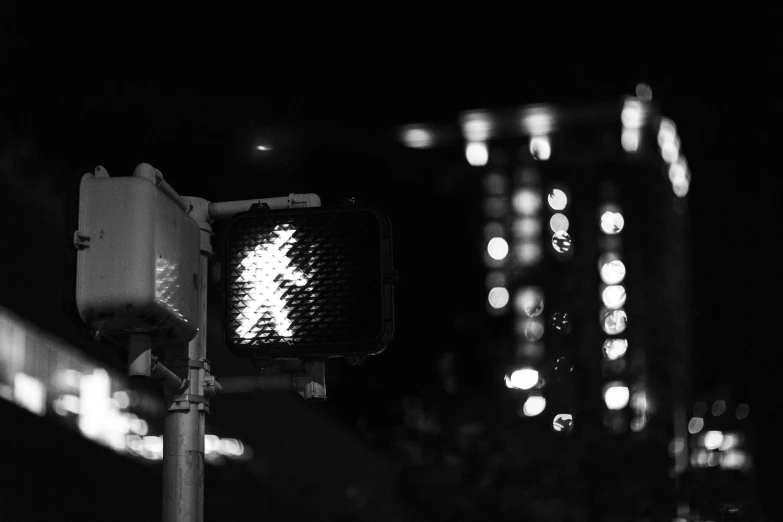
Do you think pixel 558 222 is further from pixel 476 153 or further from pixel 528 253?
pixel 476 153

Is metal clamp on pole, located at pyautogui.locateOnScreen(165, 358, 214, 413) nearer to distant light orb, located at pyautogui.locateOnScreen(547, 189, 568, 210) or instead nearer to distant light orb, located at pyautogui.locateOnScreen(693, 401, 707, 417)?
distant light orb, located at pyautogui.locateOnScreen(693, 401, 707, 417)

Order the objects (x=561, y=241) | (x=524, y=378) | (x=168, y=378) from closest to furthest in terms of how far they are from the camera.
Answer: (x=168, y=378), (x=524, y=378), (x=561, y=241)

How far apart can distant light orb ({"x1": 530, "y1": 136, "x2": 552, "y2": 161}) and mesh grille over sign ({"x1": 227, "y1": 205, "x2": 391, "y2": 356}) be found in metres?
59.1

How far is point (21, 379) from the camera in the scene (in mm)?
22891

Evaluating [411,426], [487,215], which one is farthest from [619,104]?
[411,426]

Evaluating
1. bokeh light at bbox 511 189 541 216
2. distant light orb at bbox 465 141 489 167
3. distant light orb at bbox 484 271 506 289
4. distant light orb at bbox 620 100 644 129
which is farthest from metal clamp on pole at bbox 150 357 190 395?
bokeh light at bbox 511 189 541 216

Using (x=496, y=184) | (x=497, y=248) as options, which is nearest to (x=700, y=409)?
(x=497, y=248)

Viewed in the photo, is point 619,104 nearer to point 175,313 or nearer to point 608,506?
point 608,506

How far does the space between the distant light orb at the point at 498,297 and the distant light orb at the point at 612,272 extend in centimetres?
550

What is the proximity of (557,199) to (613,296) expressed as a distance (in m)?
8.27

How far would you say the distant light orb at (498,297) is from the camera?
52719mm

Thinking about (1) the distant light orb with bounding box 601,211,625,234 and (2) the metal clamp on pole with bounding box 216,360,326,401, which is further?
(1) the distant light orb with bounding box 601,211,625,234

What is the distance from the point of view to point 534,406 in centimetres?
4709

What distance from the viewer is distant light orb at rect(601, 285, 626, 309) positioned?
2121 inches
